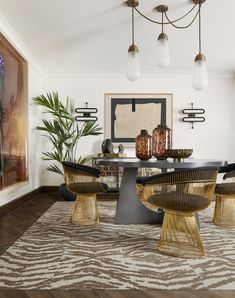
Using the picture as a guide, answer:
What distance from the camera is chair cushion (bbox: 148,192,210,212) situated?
6.88 feet

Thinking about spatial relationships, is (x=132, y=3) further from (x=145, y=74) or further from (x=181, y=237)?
(x=145, y=74)

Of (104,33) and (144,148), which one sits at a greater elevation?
(104,33)

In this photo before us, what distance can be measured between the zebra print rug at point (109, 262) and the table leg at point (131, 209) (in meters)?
0.17

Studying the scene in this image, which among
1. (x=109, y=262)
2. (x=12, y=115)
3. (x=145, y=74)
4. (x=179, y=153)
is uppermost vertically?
(x=145, y=74)

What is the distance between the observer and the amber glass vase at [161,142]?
2.95m

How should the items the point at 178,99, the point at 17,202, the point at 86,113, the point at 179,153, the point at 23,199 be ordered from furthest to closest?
the point at 178,99 → the point at 86,113 → the point at 23,199 → the point at 17,202 → the point at 179,153

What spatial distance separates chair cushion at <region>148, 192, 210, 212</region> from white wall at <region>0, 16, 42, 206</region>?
2340mm

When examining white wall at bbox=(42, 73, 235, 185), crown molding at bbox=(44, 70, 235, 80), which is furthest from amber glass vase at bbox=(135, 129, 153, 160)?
crown molding at bbox=(44, 70, 235, 80)

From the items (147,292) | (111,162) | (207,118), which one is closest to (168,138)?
(111,162)

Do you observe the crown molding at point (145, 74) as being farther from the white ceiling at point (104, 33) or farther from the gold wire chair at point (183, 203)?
the gold wire chair at point (183, 203)

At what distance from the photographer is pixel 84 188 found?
9.88 ft

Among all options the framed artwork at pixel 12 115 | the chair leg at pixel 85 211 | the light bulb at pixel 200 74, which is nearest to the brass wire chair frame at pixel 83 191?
the chair leg at pixel 85 211

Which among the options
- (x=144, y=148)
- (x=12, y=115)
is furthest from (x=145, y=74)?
(x=144, y=148)

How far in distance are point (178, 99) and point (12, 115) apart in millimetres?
3260
